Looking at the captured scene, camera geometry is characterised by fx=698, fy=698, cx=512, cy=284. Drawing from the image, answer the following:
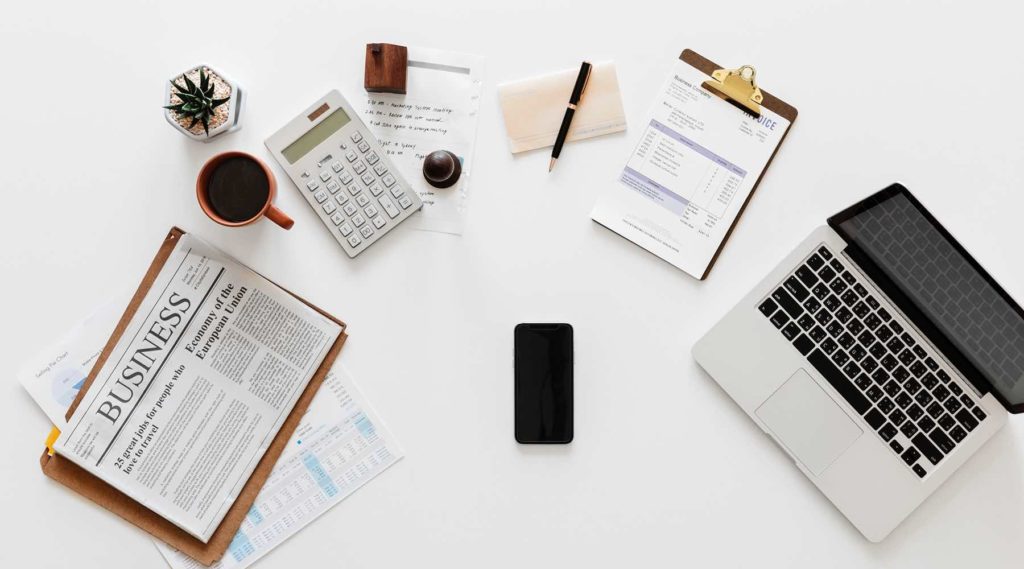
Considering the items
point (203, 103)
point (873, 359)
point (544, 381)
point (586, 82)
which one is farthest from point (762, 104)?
point (203, 103)

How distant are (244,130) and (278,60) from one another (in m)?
0.10

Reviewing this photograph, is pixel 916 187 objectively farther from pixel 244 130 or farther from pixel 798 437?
pixel 244 130

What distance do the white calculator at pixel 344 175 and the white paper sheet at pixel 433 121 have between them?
0.02 m

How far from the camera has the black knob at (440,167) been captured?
0.87m

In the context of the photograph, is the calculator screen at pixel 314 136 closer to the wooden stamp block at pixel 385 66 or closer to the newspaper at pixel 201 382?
the wooden stamp block at pixel 385 66

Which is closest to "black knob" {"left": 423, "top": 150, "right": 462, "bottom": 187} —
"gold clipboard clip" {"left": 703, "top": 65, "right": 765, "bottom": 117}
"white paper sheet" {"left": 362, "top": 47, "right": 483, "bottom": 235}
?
"white paper sheet" {"left": 362, "top": 47, "right": 483, "bottom": 235}

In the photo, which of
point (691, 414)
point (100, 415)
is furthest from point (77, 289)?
point (691, 414)

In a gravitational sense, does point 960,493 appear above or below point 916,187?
below

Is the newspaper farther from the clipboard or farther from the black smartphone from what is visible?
the black smartphone

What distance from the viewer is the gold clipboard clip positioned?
2.91 feet

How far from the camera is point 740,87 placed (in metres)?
0.89

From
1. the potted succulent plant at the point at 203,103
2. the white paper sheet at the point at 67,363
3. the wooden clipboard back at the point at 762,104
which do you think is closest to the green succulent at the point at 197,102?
the potted succulent plant at the point at 203,103

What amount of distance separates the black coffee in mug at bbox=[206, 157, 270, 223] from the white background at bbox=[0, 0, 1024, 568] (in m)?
0.06

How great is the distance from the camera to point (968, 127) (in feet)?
2.96
